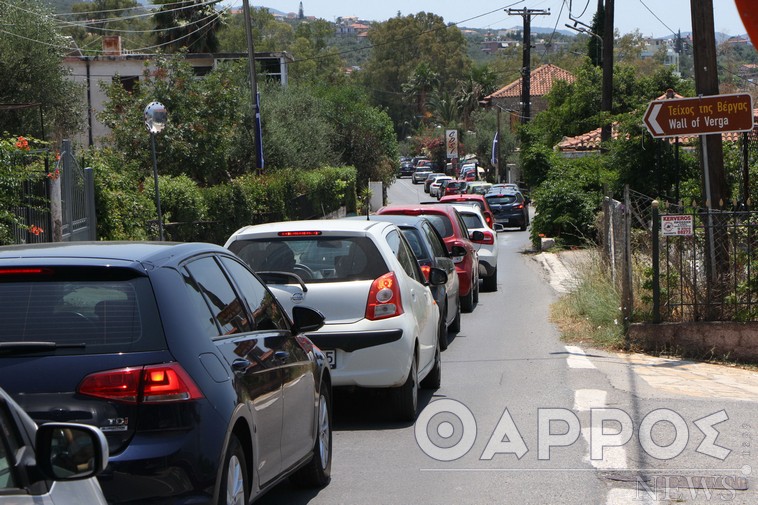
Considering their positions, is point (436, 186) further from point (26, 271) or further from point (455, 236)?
point (26, 271)

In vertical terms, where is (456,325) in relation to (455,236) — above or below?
below

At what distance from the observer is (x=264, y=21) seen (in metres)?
129

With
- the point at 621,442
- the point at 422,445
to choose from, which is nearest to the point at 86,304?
the point at 422,445

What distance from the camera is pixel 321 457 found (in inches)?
262

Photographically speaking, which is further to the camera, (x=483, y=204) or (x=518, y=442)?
(x=483, y=204)

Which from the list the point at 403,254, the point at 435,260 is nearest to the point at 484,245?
the point at 435,260

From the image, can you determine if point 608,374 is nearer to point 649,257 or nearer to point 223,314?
point 649,257

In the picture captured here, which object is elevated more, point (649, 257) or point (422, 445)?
point (649, 257)

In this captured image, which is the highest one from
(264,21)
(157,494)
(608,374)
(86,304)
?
(264,21)

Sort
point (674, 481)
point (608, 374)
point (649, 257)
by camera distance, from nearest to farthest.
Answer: point (674, 481)
point (608, 374)
point (649, 257)

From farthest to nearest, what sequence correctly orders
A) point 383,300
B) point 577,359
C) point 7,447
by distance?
point 577,359 → point 383,300 → point 7,447

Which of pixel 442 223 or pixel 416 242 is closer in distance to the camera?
pixel 416 242

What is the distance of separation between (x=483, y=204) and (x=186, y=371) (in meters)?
22.1

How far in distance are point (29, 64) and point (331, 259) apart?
26542 millimetres
